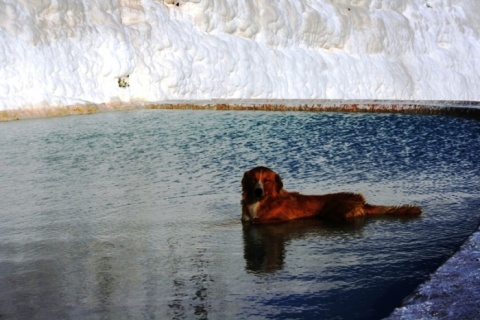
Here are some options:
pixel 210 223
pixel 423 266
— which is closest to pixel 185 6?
pixel 210 223

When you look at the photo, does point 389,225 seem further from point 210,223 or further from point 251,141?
point 251,141

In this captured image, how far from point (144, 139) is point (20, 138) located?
2.52 metres

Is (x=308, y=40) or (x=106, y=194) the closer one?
(x=106, y=194)

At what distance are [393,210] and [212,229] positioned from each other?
1682mm

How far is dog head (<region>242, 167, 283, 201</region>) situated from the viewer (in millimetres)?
7480

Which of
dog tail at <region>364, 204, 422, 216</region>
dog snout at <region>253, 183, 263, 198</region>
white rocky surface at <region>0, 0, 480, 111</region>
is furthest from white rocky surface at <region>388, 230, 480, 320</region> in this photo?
white rocky surface at <region>0, 0, 480, 111</region>

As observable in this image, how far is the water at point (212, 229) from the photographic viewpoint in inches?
227

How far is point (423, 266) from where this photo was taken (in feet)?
21.0

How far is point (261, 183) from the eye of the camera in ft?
24.5

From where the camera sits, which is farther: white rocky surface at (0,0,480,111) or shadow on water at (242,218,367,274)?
white rocky surface at (0,0,480,111)

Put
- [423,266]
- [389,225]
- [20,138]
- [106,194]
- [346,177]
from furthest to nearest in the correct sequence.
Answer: [20,138], [346,177], [106,194], [389,225], [423,266]

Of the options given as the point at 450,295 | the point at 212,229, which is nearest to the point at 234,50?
the point at 212,229

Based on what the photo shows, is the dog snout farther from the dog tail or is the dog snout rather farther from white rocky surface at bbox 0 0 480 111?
white rocky surface at bbox 0 0 480 111

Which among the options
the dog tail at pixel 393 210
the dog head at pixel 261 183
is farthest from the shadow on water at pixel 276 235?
the dog head at pixel 261 183
